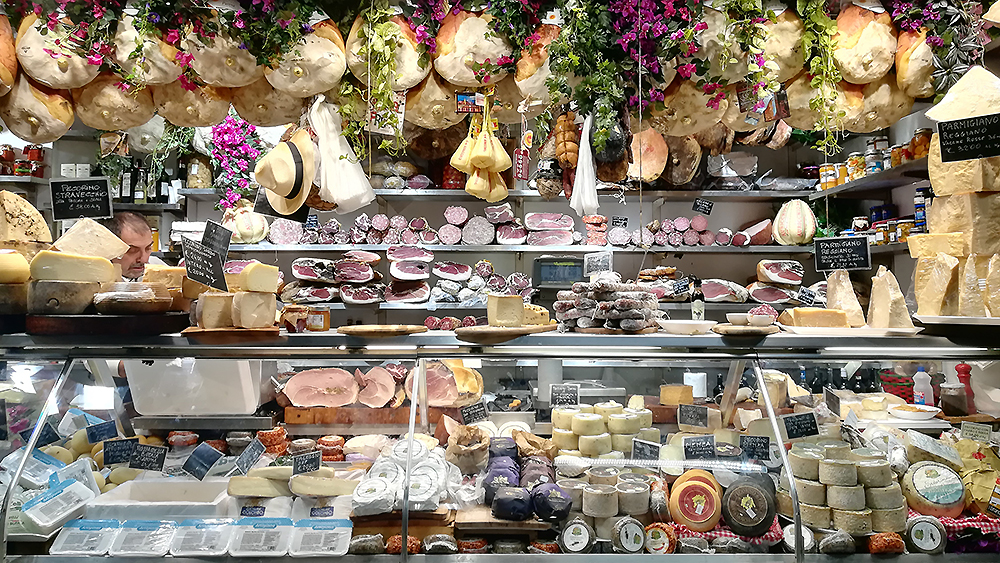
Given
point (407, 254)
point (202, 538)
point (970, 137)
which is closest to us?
point (202, 538)

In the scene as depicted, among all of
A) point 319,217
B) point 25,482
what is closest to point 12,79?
point 25,482

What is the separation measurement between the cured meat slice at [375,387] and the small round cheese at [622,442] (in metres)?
1.10

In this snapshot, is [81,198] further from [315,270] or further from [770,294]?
[770,294]

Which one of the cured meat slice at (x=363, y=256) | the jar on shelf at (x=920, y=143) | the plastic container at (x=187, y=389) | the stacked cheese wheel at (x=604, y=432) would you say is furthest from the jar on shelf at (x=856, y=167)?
the plastic container at (x=187, y=389)

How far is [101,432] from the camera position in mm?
2879

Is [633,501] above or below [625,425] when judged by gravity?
below

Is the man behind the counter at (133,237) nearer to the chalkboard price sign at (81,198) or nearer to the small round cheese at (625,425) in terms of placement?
the chalkboard price sign at (81,198)

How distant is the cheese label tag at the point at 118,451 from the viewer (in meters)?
2.81

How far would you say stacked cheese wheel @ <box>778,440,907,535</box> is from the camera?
8.17 ft

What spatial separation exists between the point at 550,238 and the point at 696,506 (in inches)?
150

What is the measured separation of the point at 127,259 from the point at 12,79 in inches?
141

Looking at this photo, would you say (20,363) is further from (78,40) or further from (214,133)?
(214,133)

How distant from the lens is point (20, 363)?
8.85 ft

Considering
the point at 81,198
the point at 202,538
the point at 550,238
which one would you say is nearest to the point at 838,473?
the point at 202,538
